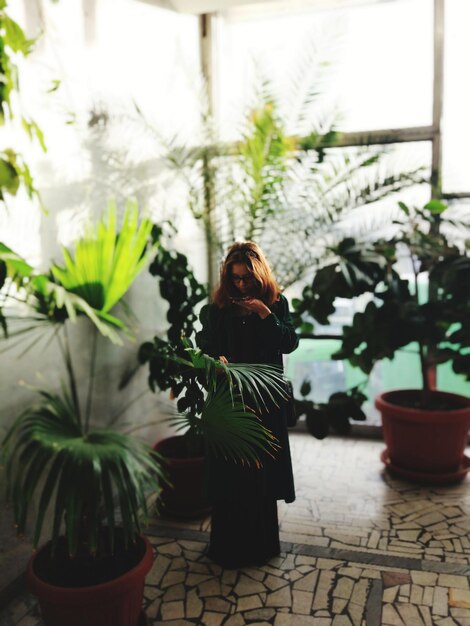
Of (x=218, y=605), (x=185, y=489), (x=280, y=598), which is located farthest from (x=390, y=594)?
(x=185, y=489)

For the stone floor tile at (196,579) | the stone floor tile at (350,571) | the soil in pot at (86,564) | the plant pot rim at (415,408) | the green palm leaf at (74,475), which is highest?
the green palm leaf at (74,475)

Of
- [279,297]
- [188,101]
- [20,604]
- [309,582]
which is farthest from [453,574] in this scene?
[188,101]

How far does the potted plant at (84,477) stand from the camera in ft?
4.91

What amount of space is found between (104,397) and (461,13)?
10.0 ft

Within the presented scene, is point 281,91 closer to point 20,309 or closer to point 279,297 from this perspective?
point 279,297

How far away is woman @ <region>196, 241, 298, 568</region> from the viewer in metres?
2.22

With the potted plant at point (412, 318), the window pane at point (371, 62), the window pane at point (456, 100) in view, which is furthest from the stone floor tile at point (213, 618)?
the window pane at point (456, 100)

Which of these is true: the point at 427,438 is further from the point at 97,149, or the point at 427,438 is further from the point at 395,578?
the point at 97,149

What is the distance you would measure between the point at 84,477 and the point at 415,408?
7.41 feet

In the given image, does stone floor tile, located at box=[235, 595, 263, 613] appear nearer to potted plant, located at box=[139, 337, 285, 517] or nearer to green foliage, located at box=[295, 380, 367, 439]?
potted plant, located at box=[139, 337, 285, 517]

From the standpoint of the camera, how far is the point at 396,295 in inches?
122

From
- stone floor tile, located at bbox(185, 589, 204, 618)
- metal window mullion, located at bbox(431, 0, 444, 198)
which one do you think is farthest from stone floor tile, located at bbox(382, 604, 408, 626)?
metal window mullion, located at bbox(431, 0, 444, 198)

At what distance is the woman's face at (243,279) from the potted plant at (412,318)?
847mm

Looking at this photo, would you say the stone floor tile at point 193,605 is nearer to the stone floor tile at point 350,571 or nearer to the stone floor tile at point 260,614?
the stone floor tile at point 260,614
